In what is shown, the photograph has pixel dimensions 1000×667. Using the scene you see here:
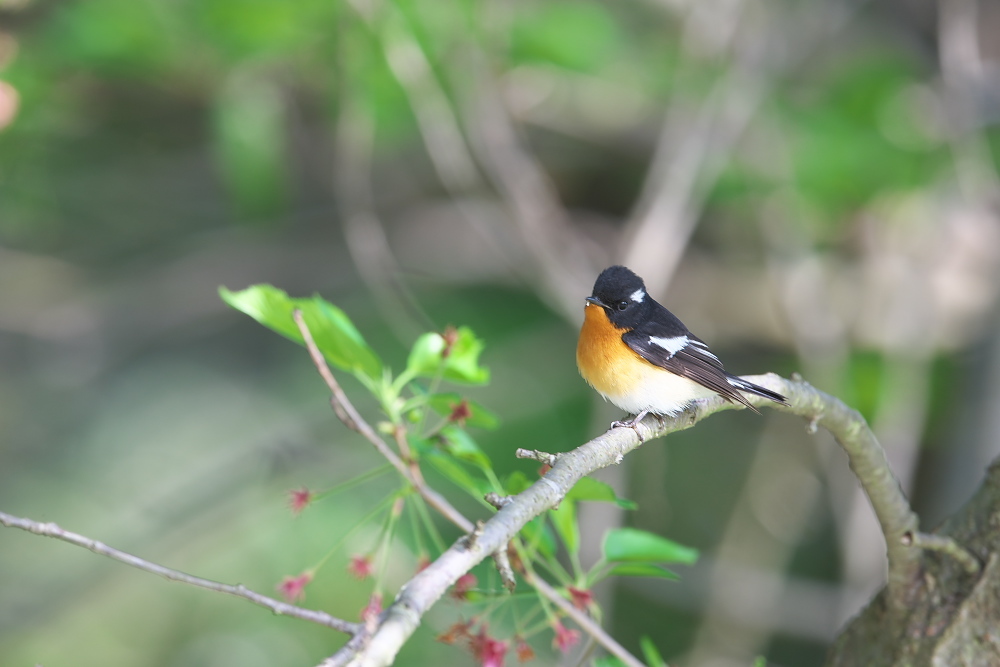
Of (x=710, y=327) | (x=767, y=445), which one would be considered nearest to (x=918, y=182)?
(x=710, y=327)

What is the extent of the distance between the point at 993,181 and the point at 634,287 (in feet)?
11.9

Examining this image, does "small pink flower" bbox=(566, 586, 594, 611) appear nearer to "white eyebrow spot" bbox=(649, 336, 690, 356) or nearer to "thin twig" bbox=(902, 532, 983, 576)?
"thin twig" bbox=(902, 532, 983, 576)

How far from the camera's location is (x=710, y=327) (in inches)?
228

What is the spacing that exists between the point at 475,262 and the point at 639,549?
432 centimetres

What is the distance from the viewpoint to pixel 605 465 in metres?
1.52

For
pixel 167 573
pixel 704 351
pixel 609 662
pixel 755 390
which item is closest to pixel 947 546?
pixel 755 390

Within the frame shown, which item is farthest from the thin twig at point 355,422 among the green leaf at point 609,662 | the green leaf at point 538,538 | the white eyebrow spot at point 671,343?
the white eyebrow spot at point 671,343

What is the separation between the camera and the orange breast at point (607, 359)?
2482mm

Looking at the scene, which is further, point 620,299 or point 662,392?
point 620,299

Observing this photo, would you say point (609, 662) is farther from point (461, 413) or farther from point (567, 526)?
point (461, 413)

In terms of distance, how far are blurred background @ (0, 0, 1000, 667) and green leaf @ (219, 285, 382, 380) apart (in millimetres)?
2547

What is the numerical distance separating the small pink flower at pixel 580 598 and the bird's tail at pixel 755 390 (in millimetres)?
524

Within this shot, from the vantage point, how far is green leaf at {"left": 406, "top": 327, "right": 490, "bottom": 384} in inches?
73.7

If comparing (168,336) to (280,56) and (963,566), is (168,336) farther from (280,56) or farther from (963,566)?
(963,566)
